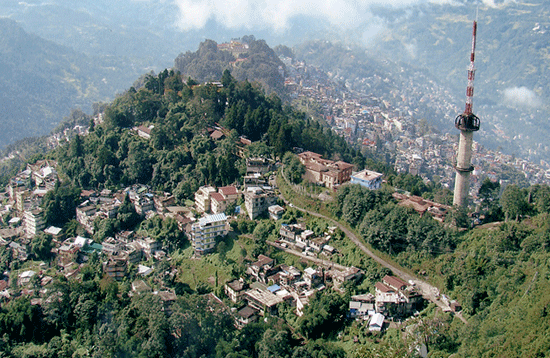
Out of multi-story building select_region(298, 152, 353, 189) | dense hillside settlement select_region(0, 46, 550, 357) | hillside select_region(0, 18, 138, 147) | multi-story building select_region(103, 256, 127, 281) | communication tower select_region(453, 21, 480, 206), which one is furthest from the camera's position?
hillside select_region(0, 18, 138, 147)

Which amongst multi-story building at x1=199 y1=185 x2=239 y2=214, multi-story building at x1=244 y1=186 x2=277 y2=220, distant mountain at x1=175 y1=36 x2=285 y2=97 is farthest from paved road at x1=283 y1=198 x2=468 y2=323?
distant mountain at x1=175 y1=36 x2=285 y2=97

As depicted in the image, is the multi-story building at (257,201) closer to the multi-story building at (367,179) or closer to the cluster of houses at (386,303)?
the multi-story building at (367,179)

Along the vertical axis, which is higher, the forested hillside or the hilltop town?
the forested hillside

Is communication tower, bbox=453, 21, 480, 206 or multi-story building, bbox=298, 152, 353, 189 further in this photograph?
multi-story building, bbox=298, 152, 353, 189

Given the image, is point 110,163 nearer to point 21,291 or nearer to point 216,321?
point 21,291

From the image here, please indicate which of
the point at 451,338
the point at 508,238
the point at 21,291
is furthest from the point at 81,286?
the point at 508,238

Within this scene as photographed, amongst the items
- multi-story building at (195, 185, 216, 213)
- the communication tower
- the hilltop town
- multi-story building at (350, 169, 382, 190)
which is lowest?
the hilltop town

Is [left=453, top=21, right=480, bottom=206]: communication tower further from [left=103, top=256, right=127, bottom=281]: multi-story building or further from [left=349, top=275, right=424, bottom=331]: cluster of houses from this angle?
[left=103, top=256, right=127, bottom=281]: multi-story building
